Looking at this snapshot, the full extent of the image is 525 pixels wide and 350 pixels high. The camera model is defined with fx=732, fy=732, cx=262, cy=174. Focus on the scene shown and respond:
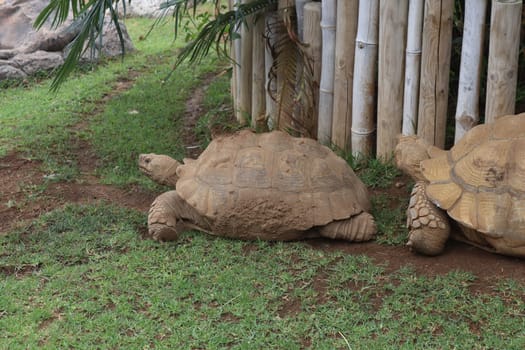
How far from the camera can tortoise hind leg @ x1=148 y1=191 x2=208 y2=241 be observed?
432 cm

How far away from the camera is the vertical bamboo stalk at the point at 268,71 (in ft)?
18.6

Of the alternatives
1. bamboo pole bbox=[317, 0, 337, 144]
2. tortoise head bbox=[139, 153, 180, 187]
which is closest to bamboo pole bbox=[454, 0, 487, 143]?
bamboo pole bbox=[317, 0, 337, 144]

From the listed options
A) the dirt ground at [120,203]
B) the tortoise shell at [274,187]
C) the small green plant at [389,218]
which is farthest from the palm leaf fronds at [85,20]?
the small green plant at [389,218]

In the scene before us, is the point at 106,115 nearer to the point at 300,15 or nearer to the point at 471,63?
the point at 300,15

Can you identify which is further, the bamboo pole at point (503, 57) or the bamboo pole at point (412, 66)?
the bamboo pole at point (412, 66)

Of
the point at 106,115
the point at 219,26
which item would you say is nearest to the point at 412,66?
the point at 219,26

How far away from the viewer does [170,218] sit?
14.3 ft

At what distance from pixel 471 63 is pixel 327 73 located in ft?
3.94

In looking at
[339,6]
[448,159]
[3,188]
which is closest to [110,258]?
[3,188]

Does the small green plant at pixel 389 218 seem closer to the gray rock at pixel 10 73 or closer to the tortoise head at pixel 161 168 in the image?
the tortoise head at pixel 161 168

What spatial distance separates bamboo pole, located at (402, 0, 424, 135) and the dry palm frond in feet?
2.82

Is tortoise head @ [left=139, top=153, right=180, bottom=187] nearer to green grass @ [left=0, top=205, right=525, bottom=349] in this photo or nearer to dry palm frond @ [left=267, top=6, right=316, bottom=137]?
green grass @ [left=0, top=205, right=525, bottom=349]

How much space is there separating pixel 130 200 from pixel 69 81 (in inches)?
155

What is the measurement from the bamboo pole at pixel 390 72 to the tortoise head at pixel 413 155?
0.58 meters
